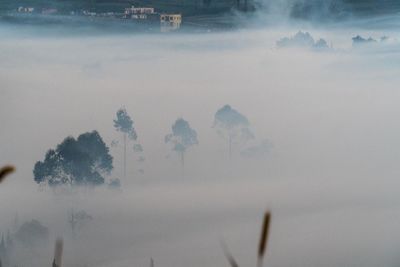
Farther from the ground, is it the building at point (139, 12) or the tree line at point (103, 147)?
the building at point (139, 12)

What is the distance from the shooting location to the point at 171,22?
380 centimetres

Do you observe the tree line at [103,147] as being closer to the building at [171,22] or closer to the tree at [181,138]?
the tree at [181,138]

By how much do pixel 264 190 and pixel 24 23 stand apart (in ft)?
4.06

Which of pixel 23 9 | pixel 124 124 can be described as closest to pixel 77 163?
pixel 124 124

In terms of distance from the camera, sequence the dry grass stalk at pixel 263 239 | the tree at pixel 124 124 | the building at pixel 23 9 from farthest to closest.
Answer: the tree at pixel 124 124
the building at pixel 23 9
the dry grass stalk at pixel 263 239

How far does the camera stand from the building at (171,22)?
12.4ft

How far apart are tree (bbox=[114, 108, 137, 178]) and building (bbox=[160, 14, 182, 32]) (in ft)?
1.29

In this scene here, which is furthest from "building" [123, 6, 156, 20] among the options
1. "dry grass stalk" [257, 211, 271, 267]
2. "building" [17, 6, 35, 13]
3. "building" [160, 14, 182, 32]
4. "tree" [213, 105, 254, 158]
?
"dry grass stalk" [257, 211, 271, 267]

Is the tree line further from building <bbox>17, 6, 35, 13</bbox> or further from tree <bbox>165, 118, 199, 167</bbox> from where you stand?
building <bbox>17, 6, 35, 13</bbox>

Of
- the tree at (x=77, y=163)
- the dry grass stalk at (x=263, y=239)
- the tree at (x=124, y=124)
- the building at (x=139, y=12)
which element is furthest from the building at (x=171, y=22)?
the dry grass stalk at (x=263, y=239)

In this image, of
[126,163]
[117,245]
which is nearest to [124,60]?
[126,163]

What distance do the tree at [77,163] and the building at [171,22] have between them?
53 cm

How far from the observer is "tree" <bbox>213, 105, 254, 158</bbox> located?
12.8 ft

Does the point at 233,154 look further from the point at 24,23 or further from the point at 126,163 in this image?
the point at 24,23
